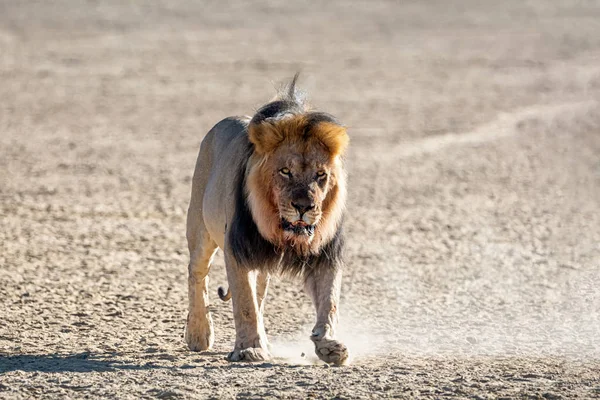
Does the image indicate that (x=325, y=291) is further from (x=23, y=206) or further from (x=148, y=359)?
(x=23, y=206)

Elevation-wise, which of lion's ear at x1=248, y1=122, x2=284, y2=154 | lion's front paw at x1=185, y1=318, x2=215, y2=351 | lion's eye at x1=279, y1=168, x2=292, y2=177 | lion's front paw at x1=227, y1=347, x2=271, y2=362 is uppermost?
lion's ear at x1=248, y1=122, x2=284, y2=154

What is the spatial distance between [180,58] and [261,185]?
1864 cm

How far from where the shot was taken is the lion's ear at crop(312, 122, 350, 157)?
6.46m

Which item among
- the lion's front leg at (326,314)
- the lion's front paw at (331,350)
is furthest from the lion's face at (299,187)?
the lion's front paw at (331,350)

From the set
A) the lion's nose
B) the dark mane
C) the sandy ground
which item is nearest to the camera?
the lion's nose

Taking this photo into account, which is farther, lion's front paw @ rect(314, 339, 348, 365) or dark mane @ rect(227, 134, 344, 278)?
dark mane @ rect(227, 134, 344, 278)

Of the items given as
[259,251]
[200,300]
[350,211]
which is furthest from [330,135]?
[350,211]

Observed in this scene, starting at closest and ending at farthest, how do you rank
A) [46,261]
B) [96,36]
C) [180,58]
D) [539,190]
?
[46,261] → [539,190] → [180,58] → [96,36]

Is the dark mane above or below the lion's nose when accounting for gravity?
below

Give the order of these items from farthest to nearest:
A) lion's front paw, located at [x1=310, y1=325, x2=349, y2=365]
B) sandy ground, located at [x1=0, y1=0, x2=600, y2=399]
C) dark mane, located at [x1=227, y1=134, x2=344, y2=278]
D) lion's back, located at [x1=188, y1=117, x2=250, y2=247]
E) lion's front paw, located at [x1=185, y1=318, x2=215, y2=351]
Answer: lion's front paw, located at [x1=185, y1=318, x2=215, y2=351] → lion's back, located at [x1=188, y1=117, x2=250, y2=247] → dark mane, located at [x1=227, y1=134, x2=344, y2=278] → sandy ground, located at [x1=0, y1=0, x2=600, y2=399] → lion's front paw, located at [x1=310, y1=325, x2=349, y2=365]

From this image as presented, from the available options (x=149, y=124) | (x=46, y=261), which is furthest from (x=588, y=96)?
(x=46, y=261)

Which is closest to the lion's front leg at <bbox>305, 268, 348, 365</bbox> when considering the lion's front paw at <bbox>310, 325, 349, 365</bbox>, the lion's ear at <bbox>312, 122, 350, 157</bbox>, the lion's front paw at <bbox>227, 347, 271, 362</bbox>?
the lion's front paw at <bbox>310, 325, 349, 365</bbox>

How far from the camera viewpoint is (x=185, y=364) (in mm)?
6586

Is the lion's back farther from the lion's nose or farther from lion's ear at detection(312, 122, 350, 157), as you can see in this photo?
the lion's nose
